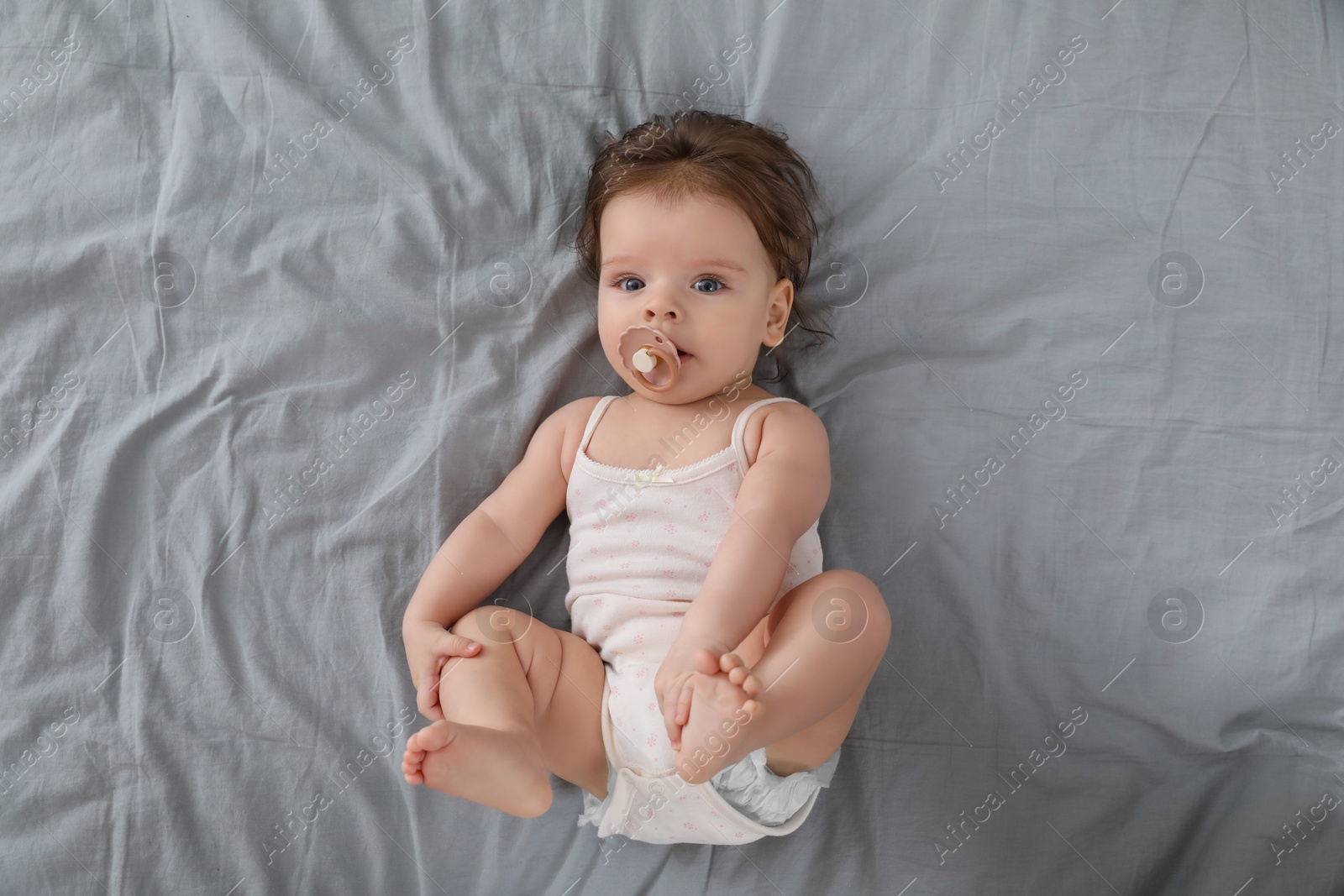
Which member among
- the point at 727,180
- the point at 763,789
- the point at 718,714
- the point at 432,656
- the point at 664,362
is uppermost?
the point at 727,180

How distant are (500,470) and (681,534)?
0.93ft

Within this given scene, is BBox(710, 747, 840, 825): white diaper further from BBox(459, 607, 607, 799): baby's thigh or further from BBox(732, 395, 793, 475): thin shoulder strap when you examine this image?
BBox(732, 395, 793, 475): thin shoulder strap

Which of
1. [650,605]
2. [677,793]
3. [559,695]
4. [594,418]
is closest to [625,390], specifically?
[594,418]

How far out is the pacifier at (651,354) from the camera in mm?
1173

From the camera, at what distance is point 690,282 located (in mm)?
1198

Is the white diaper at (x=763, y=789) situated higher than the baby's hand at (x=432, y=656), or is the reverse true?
the baby's hand at (x=432, y=656)

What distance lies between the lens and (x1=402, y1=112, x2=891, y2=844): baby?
1.07m

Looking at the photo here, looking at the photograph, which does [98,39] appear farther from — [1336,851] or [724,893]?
[1336,851]

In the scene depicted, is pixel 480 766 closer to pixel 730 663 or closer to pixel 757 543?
pixel 730 663

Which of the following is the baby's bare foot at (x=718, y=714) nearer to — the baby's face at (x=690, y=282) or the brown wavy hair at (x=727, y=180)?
the baby's face at (x=690, y=282)

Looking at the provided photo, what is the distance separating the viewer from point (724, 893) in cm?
125

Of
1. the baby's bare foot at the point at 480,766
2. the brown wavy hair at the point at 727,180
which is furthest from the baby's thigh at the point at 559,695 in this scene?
the brown wavy hair at the point at 727,180

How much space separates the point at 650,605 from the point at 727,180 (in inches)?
21.4

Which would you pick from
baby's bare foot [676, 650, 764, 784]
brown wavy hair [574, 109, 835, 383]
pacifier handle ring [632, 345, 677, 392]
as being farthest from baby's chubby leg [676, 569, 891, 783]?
brown wavy hair [574, 109, 835, 383]
